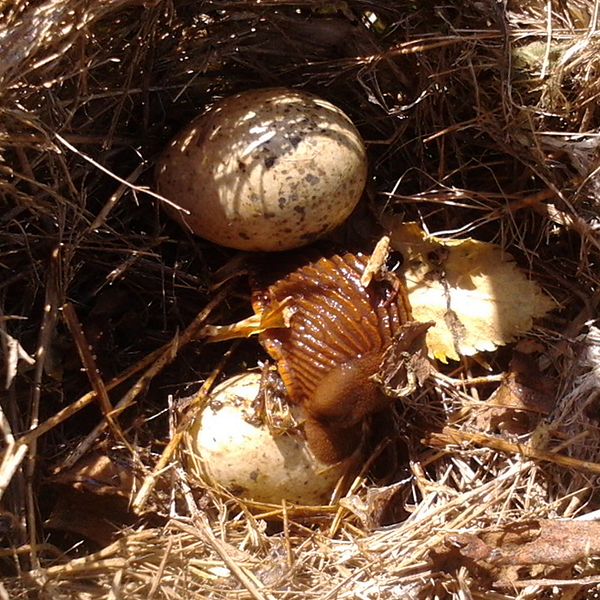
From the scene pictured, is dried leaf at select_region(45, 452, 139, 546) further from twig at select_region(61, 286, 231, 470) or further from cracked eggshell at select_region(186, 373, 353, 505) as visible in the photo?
cracked eggshell at select_region(186, 373, 353, 505)

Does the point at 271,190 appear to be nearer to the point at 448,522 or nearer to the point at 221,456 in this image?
the point at 221,456

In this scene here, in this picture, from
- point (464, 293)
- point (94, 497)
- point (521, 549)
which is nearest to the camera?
point (521, 549)

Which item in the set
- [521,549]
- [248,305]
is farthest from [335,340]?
[521,549]

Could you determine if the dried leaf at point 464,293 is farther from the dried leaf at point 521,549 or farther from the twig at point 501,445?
the dried leaf at point 521,549

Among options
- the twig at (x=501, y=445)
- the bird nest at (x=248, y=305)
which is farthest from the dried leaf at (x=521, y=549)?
the twig at (x=501, y=445)

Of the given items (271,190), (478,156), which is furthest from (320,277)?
(478,156)

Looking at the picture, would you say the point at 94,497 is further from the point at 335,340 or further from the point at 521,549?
the point at 521,549
